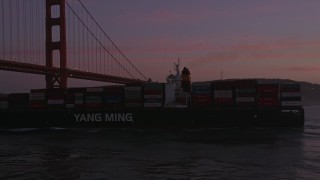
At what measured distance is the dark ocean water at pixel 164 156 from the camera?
77.8ft

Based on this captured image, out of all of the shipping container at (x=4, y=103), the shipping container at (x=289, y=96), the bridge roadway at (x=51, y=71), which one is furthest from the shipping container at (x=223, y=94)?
the bridge roadway at (x=51, y=71)

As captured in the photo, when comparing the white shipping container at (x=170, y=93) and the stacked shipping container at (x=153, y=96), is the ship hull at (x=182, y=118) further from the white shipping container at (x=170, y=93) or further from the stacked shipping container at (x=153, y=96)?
the white shipping container at (x=170, y=93)

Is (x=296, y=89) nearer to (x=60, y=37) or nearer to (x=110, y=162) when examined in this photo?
(x=110, y=162)

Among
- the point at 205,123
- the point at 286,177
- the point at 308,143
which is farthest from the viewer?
the point at 205,123

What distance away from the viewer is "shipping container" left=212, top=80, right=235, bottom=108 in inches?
2018

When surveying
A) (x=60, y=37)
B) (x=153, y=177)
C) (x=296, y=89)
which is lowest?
(x=153, y=177)

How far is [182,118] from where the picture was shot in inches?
2051

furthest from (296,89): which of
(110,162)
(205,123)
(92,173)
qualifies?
(92,173)

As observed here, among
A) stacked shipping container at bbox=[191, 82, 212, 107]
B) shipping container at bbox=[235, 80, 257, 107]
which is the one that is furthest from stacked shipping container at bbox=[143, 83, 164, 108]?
shipping container at bbox=[235, 80, 257, 107]

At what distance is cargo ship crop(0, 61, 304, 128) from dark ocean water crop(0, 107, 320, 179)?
5.26 m

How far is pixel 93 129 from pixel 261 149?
81.5 feet

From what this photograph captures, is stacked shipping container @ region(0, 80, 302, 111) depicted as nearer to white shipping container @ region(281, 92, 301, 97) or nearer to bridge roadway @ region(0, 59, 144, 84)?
white shipping container @ region(281, 92, 301, 97)

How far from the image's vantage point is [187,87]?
56.3 metres

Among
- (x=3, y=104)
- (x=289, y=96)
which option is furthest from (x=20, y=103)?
(x=289, y=96)
